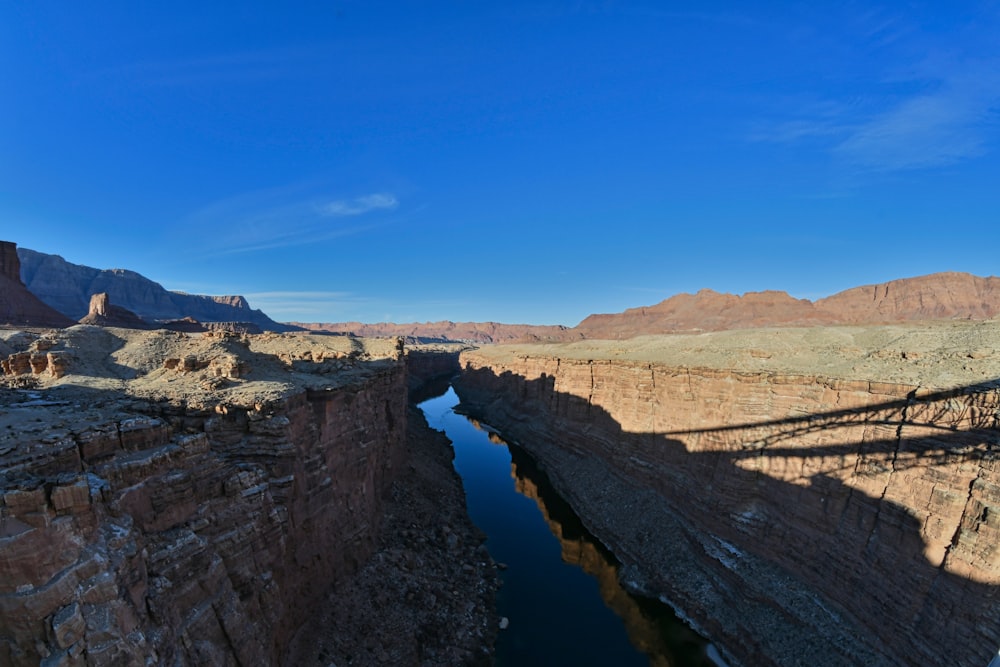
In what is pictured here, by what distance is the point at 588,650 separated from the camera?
65.3 feet

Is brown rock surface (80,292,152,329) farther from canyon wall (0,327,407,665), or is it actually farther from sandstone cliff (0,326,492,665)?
canyon wall (0,327,407,665)

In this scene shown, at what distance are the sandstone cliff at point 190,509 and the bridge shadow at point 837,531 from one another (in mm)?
11212

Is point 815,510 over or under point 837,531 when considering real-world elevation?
over

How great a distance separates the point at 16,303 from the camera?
160 ft

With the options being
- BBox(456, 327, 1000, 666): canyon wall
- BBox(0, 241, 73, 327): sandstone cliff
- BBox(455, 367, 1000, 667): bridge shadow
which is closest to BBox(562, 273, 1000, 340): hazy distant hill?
BBox(456, 327, 1000, 666): canyon wall

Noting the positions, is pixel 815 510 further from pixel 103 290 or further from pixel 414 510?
pixel 103 290

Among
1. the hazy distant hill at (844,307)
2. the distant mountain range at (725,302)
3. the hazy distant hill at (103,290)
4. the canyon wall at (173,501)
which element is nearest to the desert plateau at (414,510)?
the canyon wall at (173,501)

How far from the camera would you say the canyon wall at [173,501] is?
307 inches

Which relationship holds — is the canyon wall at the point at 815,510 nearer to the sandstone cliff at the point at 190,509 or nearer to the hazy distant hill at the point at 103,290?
the sandstone cliff at the point at 190,509

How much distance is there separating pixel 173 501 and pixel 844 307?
136 meters

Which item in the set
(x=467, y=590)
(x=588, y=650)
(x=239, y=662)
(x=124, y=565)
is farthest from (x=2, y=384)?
(x=588, y=650)

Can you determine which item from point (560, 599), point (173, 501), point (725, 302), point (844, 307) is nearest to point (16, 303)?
point (173, 501)

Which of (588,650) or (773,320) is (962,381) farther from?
(773,320)

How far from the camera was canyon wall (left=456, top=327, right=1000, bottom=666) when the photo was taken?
15.0 meters
